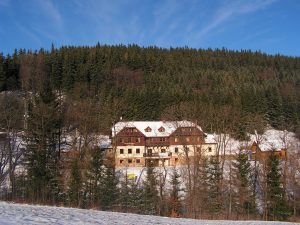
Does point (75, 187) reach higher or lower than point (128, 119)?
lower

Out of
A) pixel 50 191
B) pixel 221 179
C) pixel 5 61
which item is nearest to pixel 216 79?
pixel 5 61

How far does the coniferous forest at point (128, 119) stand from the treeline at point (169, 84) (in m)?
0.32

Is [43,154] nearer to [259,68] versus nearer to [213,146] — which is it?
[213,146]

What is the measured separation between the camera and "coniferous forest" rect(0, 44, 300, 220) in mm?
34062

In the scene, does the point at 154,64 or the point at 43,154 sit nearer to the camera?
the point at 43,154

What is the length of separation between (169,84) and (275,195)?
72616 mm

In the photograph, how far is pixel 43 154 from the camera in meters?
37.0

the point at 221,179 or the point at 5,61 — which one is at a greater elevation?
the point at 5,61

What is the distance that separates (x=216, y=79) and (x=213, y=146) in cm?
5471

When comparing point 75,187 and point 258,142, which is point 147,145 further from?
point 75,187

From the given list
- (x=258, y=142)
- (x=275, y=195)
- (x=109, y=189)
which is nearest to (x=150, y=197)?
(x=109, y=189)

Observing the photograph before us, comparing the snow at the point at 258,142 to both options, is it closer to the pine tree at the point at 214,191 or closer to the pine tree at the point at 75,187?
the pine tree at the point at 214,191

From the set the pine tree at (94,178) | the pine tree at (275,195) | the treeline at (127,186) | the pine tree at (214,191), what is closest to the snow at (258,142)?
the pine tree at (275,195)

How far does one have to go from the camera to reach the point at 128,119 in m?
75.2
